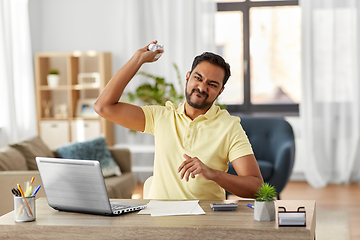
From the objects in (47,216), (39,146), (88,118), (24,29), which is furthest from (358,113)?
(47,216)

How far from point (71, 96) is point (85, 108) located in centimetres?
21

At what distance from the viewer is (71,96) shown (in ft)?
17.1

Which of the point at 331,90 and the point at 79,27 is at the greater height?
the point at 79,27

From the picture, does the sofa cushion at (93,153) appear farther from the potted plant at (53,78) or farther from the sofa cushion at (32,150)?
the potted plant at (53,78)

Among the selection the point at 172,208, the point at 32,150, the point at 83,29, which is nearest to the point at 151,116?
the point at 172,208

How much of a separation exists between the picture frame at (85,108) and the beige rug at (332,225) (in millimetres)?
2697

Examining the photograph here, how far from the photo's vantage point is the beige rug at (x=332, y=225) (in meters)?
3.35

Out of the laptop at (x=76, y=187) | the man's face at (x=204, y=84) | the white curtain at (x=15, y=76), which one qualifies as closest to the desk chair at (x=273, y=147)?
the man's face at (x=204, y=84)

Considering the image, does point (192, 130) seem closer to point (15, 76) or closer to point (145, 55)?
point (145, 55)

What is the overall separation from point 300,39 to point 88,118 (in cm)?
256

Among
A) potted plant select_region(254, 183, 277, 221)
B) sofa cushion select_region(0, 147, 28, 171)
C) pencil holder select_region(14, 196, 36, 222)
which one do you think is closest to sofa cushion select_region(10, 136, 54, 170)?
sofa cushion select_region(0, 147, 28, 171)

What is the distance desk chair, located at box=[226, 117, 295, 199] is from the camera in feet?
12.5

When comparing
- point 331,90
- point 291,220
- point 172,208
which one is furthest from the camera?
point 331,90

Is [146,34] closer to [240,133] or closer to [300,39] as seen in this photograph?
[300,39]
